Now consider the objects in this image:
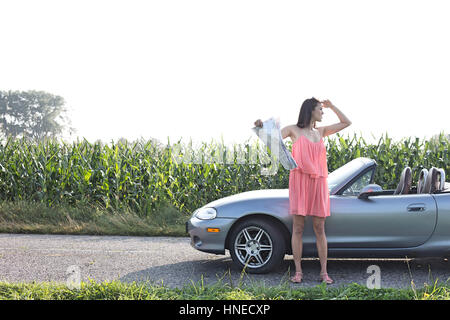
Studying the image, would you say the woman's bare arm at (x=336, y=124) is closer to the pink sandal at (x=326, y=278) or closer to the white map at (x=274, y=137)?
the white map at (x=274, y=137)

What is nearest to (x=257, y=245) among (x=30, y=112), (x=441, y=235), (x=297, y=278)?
(x=297, y=278)

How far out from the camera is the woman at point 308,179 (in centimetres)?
588

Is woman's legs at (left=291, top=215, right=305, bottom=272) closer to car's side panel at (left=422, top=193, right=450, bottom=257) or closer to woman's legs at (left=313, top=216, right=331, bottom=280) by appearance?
woman's legs at (left=313, top=216, right=331, bottom=280)

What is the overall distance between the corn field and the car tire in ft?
22.6

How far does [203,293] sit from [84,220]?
8166 mm

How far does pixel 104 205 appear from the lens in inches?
538

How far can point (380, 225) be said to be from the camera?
20.7 feet

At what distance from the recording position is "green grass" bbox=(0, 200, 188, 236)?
11312 millimetres

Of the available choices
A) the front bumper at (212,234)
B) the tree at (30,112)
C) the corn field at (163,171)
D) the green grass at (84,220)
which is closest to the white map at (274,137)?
the front bumper at (212,234)

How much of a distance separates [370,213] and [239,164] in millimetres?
7775

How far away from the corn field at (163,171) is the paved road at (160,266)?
4249 millimetres

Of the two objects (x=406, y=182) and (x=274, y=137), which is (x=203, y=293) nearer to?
(x=274, y=137)

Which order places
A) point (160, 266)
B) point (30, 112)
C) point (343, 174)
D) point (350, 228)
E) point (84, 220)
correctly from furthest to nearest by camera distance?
point (30, 112) → point (84, 220) → point (160, 266) → point (343, 174) → point (350, 228)

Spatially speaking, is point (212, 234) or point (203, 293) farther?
point (212, 234)
